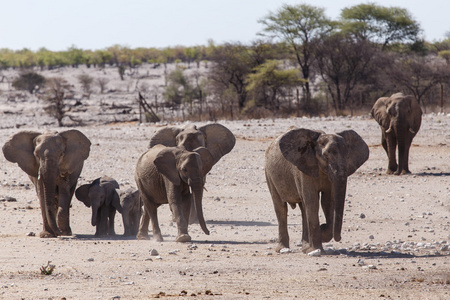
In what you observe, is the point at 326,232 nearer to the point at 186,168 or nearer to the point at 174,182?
the point at 186,168

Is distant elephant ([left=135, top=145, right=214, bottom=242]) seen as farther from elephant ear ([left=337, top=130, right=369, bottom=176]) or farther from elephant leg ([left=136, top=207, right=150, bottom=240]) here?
elephant ear ([left=337, top=130, right=369, bottom=176])

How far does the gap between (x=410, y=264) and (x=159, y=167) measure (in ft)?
13.4

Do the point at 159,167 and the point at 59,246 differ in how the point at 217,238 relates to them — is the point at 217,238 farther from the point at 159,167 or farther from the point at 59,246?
the point at 59,246

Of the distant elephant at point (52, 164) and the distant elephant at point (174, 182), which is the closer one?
the distant elephant at point (174, 182)

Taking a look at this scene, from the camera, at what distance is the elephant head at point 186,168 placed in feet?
38.3

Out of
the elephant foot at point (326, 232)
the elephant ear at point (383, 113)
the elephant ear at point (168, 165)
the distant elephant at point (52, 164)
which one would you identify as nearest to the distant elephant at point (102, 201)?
the distant elephant at point (52, 164)

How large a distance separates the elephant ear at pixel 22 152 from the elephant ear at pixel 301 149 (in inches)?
187

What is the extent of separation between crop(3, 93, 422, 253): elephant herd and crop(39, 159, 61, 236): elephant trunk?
0.02 metres

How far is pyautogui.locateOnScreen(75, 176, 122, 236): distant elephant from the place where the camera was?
14.0 metres

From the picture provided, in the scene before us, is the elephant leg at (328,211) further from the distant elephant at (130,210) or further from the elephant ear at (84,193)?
the elephant ear at (84,193)

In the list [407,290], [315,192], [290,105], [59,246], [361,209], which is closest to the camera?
[407,290]

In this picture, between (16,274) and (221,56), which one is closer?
(16,274)

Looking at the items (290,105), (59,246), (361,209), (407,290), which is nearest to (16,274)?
(59,246)

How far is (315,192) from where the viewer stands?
33.8ft
